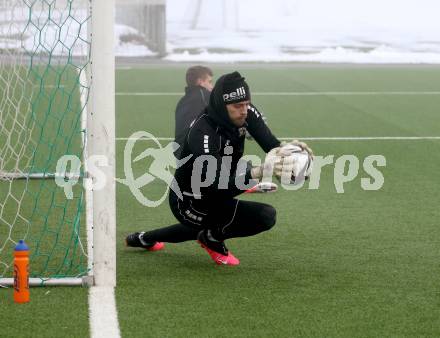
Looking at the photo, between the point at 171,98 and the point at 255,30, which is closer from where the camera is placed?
the point at 171,98

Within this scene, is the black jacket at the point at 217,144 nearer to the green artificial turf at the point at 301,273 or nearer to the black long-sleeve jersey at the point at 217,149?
the black long-sleeve jersey at the point at 217,149

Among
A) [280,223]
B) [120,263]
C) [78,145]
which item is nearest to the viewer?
[120,263]

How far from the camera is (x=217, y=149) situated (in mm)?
7242

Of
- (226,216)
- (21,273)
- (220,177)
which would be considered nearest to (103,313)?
(21,273)

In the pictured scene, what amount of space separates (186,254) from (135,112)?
28.5ft

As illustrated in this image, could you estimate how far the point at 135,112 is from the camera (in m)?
16.5

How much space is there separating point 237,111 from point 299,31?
19439mm

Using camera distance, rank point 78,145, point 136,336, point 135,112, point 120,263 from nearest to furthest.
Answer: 1. point 136,336
2. point 120,263
3. point 78,145
4. point 135,112

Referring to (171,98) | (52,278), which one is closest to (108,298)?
(52,278)

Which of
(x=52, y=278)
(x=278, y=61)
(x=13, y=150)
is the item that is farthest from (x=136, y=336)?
(x=278, y=61)

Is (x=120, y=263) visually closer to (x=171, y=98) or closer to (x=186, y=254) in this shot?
(x=186, y=254)

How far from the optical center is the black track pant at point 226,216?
296 inches

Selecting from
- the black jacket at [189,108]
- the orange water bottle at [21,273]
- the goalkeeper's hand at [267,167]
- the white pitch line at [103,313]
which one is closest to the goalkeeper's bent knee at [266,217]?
the goalkeeper's hand at [267,167]

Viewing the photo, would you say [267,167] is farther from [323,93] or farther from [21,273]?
[323,93]
